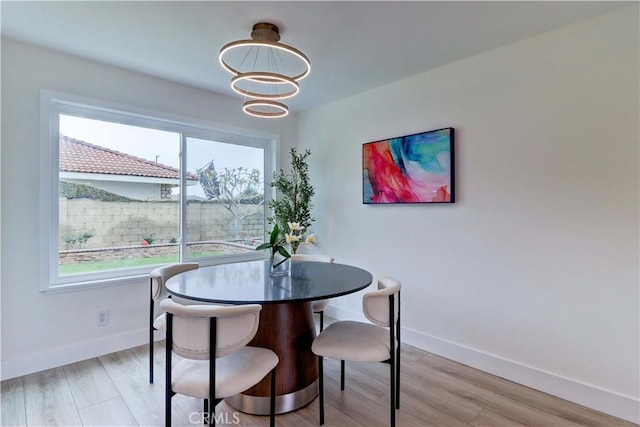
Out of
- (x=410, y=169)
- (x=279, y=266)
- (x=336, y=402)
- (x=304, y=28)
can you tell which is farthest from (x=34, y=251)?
(x=410, y=169)

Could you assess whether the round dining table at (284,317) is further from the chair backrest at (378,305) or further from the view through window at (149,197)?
the view through window at (149,197)

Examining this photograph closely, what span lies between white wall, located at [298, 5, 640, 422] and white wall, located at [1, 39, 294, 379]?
2.61 m

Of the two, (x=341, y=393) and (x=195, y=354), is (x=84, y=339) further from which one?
(x=341, y=393)

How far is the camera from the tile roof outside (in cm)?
278

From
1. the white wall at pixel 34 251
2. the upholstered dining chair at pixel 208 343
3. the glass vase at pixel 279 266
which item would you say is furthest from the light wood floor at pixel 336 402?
the glass vase at pixel 279 266

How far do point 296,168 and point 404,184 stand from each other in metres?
1.41

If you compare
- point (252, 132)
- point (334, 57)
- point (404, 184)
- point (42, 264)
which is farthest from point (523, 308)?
point (42, 264)

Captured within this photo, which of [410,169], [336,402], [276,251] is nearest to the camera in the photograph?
[336,402]

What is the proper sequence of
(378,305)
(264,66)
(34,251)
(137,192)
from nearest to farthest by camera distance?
1. (378,305)
2. (34,251)
3. (264,66)
4. (137,192)

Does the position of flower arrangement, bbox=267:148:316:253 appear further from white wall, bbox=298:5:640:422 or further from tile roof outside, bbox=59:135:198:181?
tile roof outside, bbox=59:135:198:181

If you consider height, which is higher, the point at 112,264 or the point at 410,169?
the point at 410,169

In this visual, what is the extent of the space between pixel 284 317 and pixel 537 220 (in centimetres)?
194

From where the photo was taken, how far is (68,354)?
2.65m

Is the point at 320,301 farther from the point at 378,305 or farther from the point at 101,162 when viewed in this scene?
the point at 101,162
